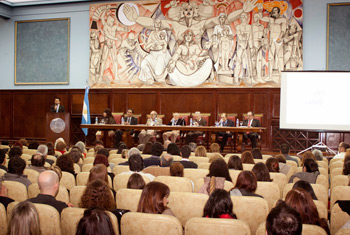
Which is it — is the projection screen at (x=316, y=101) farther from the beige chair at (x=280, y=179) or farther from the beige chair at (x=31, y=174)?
the beige chair at (x=31, y=174)

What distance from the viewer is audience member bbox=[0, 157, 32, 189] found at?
12.9ft

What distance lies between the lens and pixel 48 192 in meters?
2.88

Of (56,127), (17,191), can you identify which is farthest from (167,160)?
(56,127)

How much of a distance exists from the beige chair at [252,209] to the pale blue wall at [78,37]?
361 inches

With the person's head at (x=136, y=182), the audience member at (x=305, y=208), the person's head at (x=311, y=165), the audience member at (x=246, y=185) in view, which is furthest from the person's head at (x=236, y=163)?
the audience member at (x=305, y=208)

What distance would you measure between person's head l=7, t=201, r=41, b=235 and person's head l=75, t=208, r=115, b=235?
1.09 feet

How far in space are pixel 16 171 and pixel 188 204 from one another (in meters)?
1.98

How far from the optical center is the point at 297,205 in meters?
2.47

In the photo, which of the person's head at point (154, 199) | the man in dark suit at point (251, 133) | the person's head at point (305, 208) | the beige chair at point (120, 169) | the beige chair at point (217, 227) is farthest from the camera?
the man in dark suit at point (251, 133)

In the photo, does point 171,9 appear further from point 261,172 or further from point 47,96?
point 261,172

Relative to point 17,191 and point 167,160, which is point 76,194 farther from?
point 167,160

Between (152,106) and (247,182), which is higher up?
(152,106)

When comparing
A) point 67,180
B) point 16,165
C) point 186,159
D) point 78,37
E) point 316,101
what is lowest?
point 67,180

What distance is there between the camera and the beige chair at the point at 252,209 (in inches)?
115
